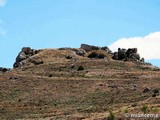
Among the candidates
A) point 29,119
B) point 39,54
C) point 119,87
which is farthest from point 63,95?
point 39,54

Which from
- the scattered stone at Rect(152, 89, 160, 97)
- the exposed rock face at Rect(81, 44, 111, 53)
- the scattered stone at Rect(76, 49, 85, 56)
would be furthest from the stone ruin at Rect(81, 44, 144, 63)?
the scattered stone at Rect(152, 89, 160, 97)

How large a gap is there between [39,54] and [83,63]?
18207 mm

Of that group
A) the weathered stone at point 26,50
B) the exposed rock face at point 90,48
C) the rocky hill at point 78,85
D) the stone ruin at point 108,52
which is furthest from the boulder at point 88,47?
the weathered stone at point 26,50

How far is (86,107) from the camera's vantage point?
72562 mm

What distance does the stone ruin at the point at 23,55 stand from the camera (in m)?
128

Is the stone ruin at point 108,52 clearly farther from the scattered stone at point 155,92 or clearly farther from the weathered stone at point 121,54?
the scattered stone at point 155,92

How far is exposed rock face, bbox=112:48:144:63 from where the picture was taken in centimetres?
12962

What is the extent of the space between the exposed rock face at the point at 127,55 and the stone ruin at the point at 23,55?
1067 inches

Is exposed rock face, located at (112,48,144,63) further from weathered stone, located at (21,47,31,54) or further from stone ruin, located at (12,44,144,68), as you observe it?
weathered stone, located at (21,47,31,54)

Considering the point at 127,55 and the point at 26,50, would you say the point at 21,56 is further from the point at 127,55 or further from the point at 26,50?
the point at 127,55

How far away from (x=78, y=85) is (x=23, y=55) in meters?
45.7

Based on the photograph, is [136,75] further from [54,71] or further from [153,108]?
[153,108]

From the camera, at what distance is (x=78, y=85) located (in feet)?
306

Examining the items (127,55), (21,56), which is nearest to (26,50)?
(21,56)
